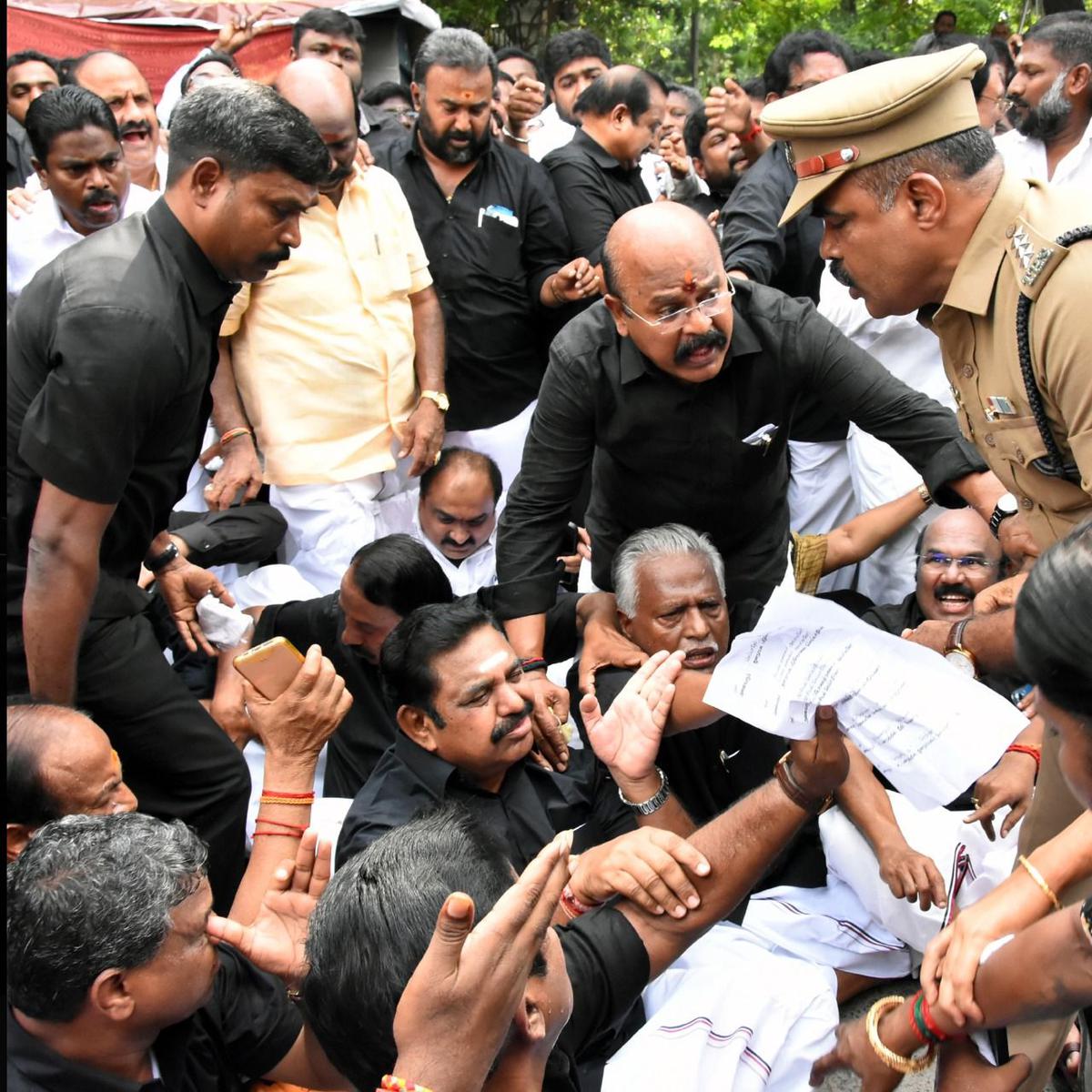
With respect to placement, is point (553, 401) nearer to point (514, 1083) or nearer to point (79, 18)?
point (514, 1083)

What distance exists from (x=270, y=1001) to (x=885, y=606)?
251 cm

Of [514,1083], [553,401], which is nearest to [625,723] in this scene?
[514,1083]

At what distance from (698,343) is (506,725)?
1.15 metres

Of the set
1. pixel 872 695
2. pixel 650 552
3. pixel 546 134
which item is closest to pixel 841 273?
pixel 872 695

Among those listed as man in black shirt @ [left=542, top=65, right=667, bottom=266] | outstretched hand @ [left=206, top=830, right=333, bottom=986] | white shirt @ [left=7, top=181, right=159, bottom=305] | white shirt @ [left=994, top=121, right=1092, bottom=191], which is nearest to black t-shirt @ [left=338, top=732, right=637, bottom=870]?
outstretched hand @ [left=206, top=830, right=333, bottom=986]

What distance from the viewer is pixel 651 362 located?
3.67 metres

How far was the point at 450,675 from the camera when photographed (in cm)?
314

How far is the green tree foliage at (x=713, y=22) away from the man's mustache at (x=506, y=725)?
11.5 meters

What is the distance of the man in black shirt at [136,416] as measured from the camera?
2631 mm

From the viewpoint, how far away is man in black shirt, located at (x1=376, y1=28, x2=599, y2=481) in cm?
500

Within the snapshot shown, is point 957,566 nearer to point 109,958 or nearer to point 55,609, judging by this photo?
point 55,609

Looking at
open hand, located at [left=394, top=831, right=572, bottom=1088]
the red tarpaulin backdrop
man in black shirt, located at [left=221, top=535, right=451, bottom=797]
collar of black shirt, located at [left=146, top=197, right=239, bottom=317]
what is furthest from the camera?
the red tarpaulin backdrop

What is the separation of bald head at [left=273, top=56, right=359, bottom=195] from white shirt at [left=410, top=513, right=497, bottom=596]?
1.31 metres

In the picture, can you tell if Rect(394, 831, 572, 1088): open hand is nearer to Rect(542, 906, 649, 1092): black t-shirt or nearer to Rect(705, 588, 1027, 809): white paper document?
Rect(542, 906, 649, 1092): black t-shirt
